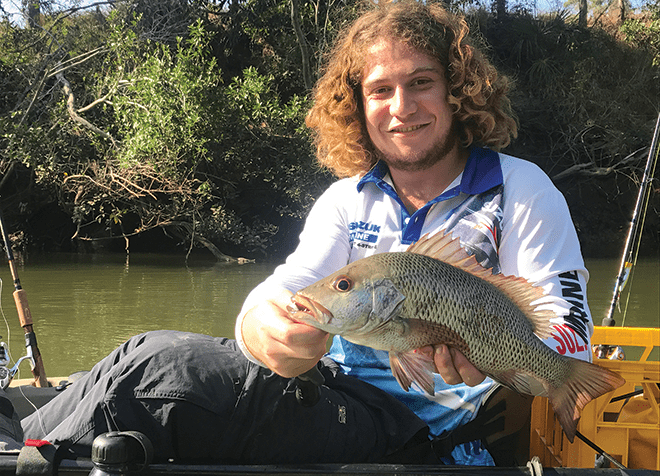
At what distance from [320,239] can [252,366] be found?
1.56 ft

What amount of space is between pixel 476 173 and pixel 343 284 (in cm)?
81

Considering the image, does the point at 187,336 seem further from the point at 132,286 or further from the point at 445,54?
the point at 132,286

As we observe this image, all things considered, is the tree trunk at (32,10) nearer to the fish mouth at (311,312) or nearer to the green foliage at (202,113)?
the green foliage at (202,113)

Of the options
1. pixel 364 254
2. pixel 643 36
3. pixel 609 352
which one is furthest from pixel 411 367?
pixel 643 36

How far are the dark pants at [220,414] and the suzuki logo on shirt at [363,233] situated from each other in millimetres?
422

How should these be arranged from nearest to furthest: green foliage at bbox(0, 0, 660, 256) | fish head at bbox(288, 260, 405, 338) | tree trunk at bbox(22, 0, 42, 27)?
fish head at bbox(288, 260, 405, 338) < green foliage at bbox(0, 0, 660, 256) < tree trunk at bbox(22, 0, 42, 27)

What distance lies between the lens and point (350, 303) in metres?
1.15

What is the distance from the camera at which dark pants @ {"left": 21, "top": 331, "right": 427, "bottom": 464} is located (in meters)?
1.42

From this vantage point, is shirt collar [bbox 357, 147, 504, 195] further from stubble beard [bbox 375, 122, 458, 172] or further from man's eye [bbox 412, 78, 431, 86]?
man's eye [bbox 412, 78, 431, 86]

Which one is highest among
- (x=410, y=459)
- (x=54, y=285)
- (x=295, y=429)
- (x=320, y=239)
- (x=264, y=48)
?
(x=264, y=48)

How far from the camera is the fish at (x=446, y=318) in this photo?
116 cm

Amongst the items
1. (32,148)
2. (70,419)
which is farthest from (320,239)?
(32,148)

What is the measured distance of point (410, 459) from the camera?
1.63m

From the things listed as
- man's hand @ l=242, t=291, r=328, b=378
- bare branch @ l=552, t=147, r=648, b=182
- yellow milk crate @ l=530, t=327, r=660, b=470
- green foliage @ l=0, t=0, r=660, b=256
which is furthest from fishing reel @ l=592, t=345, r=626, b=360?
bare branch @ l=552, t=147, r=648, b=182
